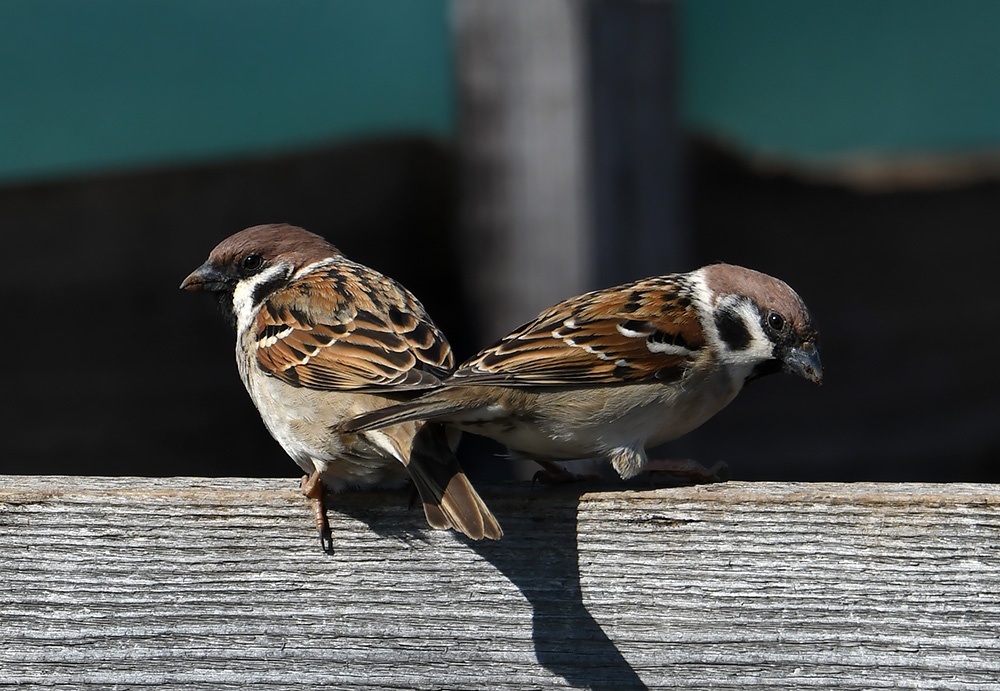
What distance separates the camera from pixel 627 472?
2.14 m

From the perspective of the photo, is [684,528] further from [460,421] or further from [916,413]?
[916,413]

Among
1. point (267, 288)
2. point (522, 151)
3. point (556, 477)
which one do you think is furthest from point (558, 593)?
point (522, 151)

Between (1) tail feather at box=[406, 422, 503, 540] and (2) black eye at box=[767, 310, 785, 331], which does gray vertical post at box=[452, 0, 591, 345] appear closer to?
(2) black eye at box=[767, 310, 785, 331]

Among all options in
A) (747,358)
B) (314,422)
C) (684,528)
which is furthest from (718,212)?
(684,528)

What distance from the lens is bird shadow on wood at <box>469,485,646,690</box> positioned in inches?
66.2

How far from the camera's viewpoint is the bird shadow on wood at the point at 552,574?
168 centimetres

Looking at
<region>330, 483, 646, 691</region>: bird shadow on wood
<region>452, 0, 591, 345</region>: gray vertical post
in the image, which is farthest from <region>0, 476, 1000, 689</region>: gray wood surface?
<region>452, 0, 591, 345</region>: gray vertical post

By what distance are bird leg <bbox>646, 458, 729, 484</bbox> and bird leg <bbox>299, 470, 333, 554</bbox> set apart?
591 mm

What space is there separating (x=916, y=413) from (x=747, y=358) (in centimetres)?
237

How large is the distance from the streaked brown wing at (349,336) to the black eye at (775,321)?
57 centimetres

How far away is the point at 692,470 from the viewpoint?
2.06 meters

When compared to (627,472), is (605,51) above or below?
above

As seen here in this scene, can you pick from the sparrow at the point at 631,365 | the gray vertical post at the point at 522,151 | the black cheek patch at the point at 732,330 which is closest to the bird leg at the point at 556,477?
the sparrow at the point at 631,365

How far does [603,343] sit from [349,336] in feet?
1.53
